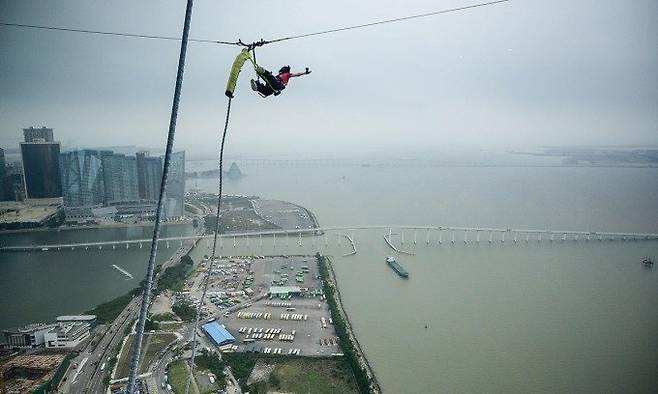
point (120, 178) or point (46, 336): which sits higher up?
point (120, 178)

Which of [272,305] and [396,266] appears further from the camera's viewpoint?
[396,266]

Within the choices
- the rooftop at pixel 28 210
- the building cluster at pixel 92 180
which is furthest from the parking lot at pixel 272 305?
the rooftop at pixel 28 210

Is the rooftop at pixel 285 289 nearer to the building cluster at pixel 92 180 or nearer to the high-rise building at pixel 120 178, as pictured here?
the building cluster at pixel 92 180

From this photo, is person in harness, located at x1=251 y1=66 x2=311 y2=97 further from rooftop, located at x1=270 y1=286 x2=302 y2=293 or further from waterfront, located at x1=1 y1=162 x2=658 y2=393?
rooftop, located at x1=270 y1=286 x2=302 y2=293

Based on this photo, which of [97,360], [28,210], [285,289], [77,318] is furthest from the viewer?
[28,210]

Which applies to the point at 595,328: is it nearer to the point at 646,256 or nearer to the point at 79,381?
the point at 646,256

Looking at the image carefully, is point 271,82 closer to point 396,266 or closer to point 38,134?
point 396,266

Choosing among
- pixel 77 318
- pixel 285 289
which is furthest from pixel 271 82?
pixel 77 318
